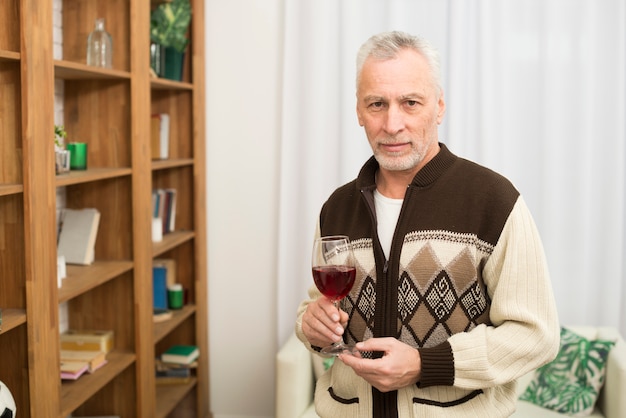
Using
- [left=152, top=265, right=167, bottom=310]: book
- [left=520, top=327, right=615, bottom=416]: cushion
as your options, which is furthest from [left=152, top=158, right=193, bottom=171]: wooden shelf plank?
[left=520, top=327, right=615, bottom=416]: cushion

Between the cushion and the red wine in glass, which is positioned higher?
the red wine in glass

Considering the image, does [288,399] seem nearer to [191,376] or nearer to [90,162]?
[191,376]

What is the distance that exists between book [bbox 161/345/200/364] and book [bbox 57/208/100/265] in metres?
0.93

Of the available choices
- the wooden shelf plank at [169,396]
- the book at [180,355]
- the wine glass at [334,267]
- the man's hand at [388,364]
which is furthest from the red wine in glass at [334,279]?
the book at [180,355]

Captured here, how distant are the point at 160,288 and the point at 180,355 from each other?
344mm

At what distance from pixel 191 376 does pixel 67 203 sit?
4.08 ft

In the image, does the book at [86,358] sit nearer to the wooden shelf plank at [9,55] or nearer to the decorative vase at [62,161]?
the decorative vase at [62,161]

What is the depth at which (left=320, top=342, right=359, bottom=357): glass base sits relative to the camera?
1623mm

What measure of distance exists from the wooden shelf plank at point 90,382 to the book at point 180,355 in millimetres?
661

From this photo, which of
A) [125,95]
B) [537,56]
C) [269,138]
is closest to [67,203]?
[125,95]

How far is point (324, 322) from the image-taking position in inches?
66.7

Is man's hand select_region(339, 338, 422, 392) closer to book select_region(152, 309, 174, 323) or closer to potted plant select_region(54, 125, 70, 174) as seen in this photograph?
potted plant select_region(54, 125, 70, 174)

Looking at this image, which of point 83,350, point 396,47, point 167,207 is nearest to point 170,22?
point 167,207

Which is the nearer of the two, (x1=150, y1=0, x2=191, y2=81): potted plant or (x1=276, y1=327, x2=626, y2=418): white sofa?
(x1=276, y1=327, x2=626, y2=418): white sofa
